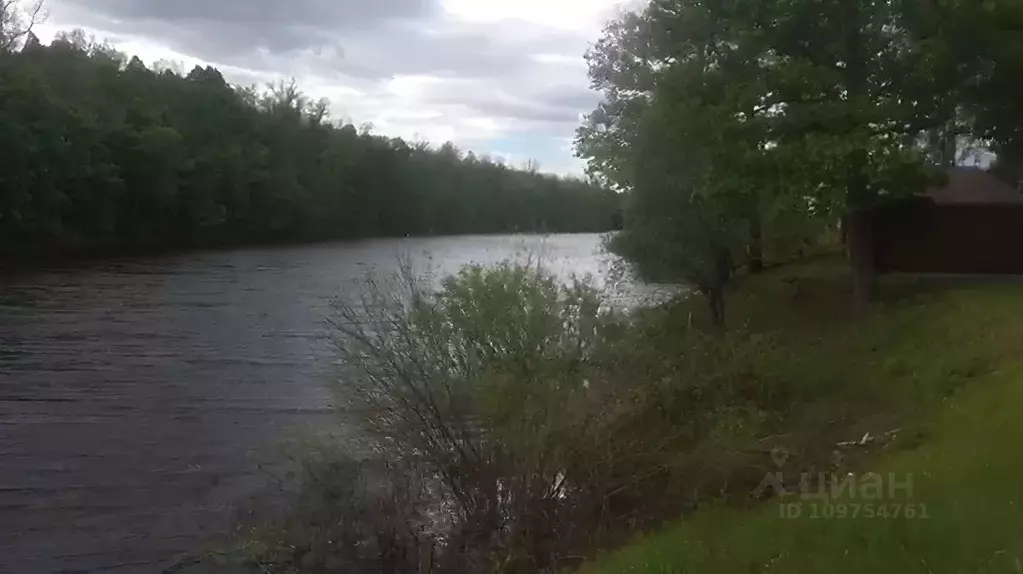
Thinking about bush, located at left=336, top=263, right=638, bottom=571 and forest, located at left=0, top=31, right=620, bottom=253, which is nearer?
bush, located at left=336, top=263, right=638, bottom=571

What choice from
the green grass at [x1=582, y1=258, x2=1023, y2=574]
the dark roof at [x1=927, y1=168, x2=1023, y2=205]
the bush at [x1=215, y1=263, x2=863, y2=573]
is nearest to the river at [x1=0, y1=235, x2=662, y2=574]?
the bush at [x1=215, y1=263, x2=863, y2=573]

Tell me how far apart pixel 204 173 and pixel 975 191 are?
64406mm

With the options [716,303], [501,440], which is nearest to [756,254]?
[716,303]

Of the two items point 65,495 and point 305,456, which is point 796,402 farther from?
point 65,495

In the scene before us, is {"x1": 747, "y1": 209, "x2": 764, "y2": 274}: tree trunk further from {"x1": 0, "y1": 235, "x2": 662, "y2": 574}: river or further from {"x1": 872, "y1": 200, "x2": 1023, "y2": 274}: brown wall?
{"x1": 0, "y1": 235, "x2": 662, "y2": 574}: river

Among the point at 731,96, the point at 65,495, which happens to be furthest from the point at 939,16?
the point at 65,495

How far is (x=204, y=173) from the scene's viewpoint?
264 feet

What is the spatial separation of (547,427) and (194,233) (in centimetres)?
7316

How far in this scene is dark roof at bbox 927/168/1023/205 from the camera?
29.5 metres

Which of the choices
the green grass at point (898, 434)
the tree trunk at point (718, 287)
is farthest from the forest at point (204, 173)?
the green grass at point (898, 434)

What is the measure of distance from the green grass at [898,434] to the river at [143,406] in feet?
18.1

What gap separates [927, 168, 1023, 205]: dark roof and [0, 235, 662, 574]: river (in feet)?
33.4

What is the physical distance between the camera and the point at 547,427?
1252 centimetres

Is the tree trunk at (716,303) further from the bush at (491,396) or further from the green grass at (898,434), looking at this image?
the bush at (491,396)
